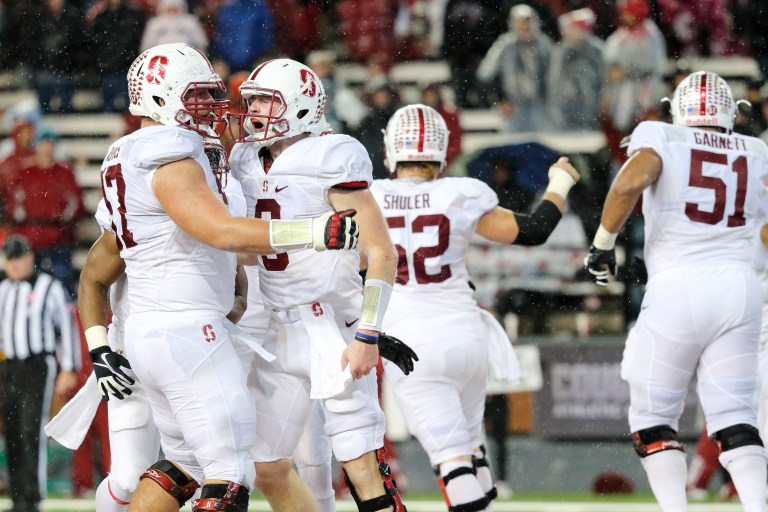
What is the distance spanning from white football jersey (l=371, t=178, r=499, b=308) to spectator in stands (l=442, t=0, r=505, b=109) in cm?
551

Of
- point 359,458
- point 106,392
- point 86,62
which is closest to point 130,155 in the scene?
point 106,392

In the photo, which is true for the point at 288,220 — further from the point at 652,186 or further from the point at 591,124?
the point at 591,124

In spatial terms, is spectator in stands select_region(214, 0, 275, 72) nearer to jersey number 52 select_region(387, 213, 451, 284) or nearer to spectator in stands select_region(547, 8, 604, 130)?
spectator in stands select_region(547, 8, 604, 130)

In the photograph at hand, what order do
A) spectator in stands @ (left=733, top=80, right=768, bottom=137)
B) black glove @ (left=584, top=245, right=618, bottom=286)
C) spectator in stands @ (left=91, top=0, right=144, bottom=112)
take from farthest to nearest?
spectator in stands @ (left=91, top=0, right=144, bottom=112) → spectator in stands @ (left=733, top=80, right=768, bottom=137) → black glove @ (left=584, top=245, right=618, bottom=286)

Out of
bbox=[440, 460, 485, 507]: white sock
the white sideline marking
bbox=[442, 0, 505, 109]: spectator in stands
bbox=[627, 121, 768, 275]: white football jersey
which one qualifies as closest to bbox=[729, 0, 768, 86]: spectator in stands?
bbox=[442, 0, 505, 109]: spectator in stands

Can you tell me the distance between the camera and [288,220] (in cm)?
434

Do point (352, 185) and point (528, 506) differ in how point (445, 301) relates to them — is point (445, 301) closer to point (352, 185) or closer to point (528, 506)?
point (352, 185)

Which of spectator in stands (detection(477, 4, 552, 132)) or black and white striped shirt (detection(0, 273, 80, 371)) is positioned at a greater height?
spectator in stands (detection(477, 4, 552, 132))

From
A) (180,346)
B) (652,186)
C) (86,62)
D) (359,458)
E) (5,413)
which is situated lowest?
(5,413)

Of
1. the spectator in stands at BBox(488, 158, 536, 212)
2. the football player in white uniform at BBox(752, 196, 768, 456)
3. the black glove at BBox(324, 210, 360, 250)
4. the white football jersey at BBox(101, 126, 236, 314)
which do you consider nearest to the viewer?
the black glove at BBox(324, 210, 360, 250)

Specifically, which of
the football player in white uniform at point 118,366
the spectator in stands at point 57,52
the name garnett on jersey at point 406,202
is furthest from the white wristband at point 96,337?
the spectator in stands at point 57,52

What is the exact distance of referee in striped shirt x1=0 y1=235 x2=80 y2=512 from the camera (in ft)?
26.1

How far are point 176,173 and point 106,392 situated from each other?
87 centimetres

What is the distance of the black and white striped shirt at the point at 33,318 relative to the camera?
26.1 ft
